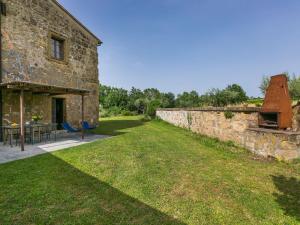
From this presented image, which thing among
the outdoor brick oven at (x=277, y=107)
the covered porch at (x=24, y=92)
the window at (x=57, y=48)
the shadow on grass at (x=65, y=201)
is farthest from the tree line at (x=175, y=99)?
the shadow on grass at (x=65, y=201)

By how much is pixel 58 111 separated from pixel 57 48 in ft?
12.7

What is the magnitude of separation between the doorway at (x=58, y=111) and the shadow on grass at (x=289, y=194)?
37.3ft

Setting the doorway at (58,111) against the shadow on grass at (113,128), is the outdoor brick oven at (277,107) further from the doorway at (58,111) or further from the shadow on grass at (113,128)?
the doorway at (58,111)

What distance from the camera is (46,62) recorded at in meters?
11.0

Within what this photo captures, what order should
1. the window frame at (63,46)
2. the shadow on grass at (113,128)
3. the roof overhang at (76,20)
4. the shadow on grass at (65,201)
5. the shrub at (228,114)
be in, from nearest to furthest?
the shadow on grass at (65,201)
the shrub at (228,114)
the window frame at (63,46)
the roof overhang at (76,20)
the shadow on grass at (113,128)

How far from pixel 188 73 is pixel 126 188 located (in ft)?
94.7

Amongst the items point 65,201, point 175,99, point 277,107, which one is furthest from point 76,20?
point 175,99

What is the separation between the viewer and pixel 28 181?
4.24m

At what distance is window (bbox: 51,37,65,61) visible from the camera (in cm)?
1170

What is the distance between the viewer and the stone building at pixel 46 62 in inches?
355

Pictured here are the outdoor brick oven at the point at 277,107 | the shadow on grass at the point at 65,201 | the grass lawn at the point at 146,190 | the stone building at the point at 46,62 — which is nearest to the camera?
the shadow on grass at the point at 65,201

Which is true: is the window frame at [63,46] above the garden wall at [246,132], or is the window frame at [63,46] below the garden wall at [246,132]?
above

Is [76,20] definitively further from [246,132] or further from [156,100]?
[156,100]

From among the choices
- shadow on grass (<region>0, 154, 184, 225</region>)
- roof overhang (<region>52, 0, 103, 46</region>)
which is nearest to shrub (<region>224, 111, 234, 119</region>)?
shadow on grass (<region>0, 154, 184, 225</region>)
